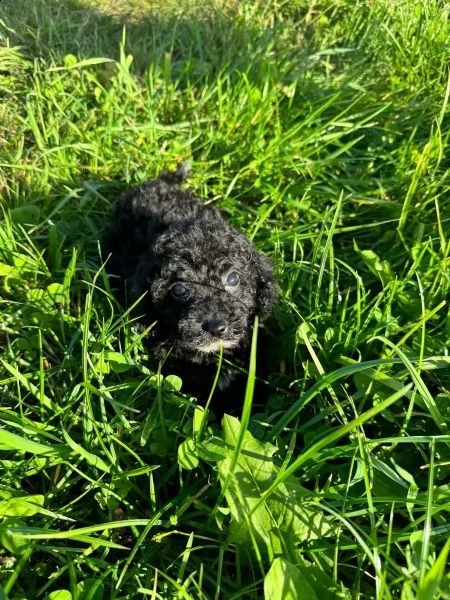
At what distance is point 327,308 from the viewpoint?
2.76m

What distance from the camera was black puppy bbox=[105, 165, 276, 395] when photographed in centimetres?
261

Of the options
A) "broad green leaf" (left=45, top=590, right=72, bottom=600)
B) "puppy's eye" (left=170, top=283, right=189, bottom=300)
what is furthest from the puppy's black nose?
"broad green leaf" (left=45, top=590, right=72, bottom=600)

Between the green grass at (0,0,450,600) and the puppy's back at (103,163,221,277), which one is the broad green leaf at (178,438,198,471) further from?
the puppy's back at (103,163,221,277)

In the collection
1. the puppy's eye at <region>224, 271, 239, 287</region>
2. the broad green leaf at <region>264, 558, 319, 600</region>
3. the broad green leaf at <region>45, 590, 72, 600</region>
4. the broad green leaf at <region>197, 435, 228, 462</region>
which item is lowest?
the broad green leaf at <region>45, 590, 72, 600</region>

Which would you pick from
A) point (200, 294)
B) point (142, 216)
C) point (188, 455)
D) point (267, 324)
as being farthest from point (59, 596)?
point (142, 216)

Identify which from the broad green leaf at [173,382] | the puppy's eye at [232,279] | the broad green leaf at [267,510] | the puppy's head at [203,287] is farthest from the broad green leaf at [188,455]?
the puppy's eye at [232,279]

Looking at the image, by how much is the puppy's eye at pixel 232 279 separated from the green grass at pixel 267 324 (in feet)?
1.10

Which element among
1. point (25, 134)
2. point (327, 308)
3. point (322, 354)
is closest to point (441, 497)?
point (322, 354)

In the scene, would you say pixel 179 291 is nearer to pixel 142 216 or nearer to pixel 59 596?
pixel 142 216

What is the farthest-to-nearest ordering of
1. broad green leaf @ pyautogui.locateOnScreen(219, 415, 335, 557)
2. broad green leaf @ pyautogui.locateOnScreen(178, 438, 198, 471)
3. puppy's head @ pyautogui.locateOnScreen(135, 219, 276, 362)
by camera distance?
1. puppy's head @ pyautogui.locateOnScreen(135, 219, 276, 362)
2. broad green leaf @ pyautogui.locateOnScreen(178, 438, 198, 471)
3. broad green leaf @ pyautogui.locateOnScreen(219, 415, 335, 557)

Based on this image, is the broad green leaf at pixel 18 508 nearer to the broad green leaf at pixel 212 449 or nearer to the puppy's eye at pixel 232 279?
the broad green leaf at pixel 212 449

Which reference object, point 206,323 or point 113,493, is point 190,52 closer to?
point 206,323

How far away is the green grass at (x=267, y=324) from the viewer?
1918 millimetres

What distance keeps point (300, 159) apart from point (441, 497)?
2550mm
